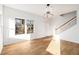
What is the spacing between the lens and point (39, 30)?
2189 mm

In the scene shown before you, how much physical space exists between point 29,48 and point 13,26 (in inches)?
20.1

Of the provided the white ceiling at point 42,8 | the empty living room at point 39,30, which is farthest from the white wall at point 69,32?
the white ceiling at point 42,8

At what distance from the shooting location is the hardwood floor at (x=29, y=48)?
5.81ft

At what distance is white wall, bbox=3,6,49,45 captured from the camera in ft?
6.28

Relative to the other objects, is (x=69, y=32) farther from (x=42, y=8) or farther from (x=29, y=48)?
(x=29, y=48)

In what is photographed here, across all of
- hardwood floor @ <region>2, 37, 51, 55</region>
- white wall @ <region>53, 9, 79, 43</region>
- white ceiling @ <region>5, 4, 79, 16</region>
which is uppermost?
white ceiling @ <region>5, 4, 79, 16</region>

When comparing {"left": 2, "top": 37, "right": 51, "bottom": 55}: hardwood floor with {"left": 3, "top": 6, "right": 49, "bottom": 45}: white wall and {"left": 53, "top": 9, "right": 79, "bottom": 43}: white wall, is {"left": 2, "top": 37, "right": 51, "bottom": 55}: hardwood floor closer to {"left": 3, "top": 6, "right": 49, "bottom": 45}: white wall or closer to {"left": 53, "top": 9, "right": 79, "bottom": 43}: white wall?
{"left": 3, "top": 6, "right": 49, "bottom": 45}: white wall

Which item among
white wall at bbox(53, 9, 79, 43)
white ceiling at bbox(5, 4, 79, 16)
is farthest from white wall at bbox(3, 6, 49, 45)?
white wall at bbox(53, 9, 79, 43)

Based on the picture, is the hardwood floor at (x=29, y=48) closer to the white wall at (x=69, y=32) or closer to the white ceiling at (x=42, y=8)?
the white wall at (x=69, y=32)
